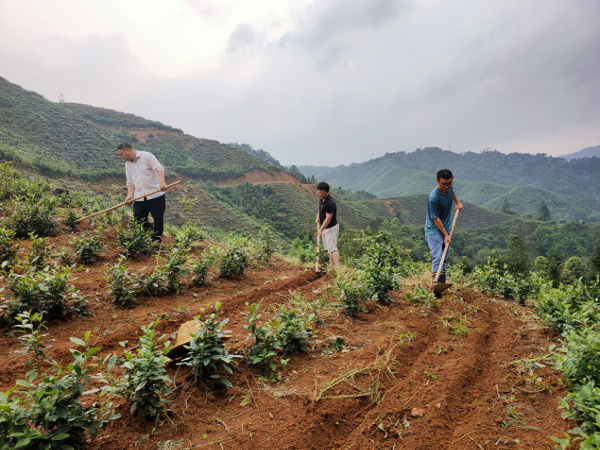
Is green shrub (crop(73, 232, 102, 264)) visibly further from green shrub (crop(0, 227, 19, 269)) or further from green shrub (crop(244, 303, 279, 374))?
green shrub (crop(244, 303, 279, 374))

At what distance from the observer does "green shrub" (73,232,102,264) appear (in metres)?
5.14

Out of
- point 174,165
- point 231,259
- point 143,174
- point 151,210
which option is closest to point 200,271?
point 231,259

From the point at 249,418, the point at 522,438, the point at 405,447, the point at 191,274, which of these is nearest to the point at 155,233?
the point at 191,274

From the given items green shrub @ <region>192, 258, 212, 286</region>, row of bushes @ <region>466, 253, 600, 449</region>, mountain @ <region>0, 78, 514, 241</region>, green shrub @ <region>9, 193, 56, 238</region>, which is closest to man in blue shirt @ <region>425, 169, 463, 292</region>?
row of bushes @ <region>466, 253, 600, 449</region>

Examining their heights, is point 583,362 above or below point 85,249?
below

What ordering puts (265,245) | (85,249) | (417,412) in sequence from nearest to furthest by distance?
(417,412) < (85,249) < (265,245)

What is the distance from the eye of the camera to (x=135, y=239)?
5.60 m

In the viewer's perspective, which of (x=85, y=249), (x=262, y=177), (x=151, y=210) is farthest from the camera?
(x=262, y=177)

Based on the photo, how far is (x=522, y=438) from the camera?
6.92 feet

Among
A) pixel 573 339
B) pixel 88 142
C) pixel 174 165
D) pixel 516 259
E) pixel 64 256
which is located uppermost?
pixel 88 142

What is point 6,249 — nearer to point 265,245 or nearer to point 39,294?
point 39,294

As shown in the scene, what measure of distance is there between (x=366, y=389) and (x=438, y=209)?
→ 3.03m

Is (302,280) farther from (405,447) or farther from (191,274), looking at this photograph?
(405,447)

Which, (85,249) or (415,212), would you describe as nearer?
(85,249)
